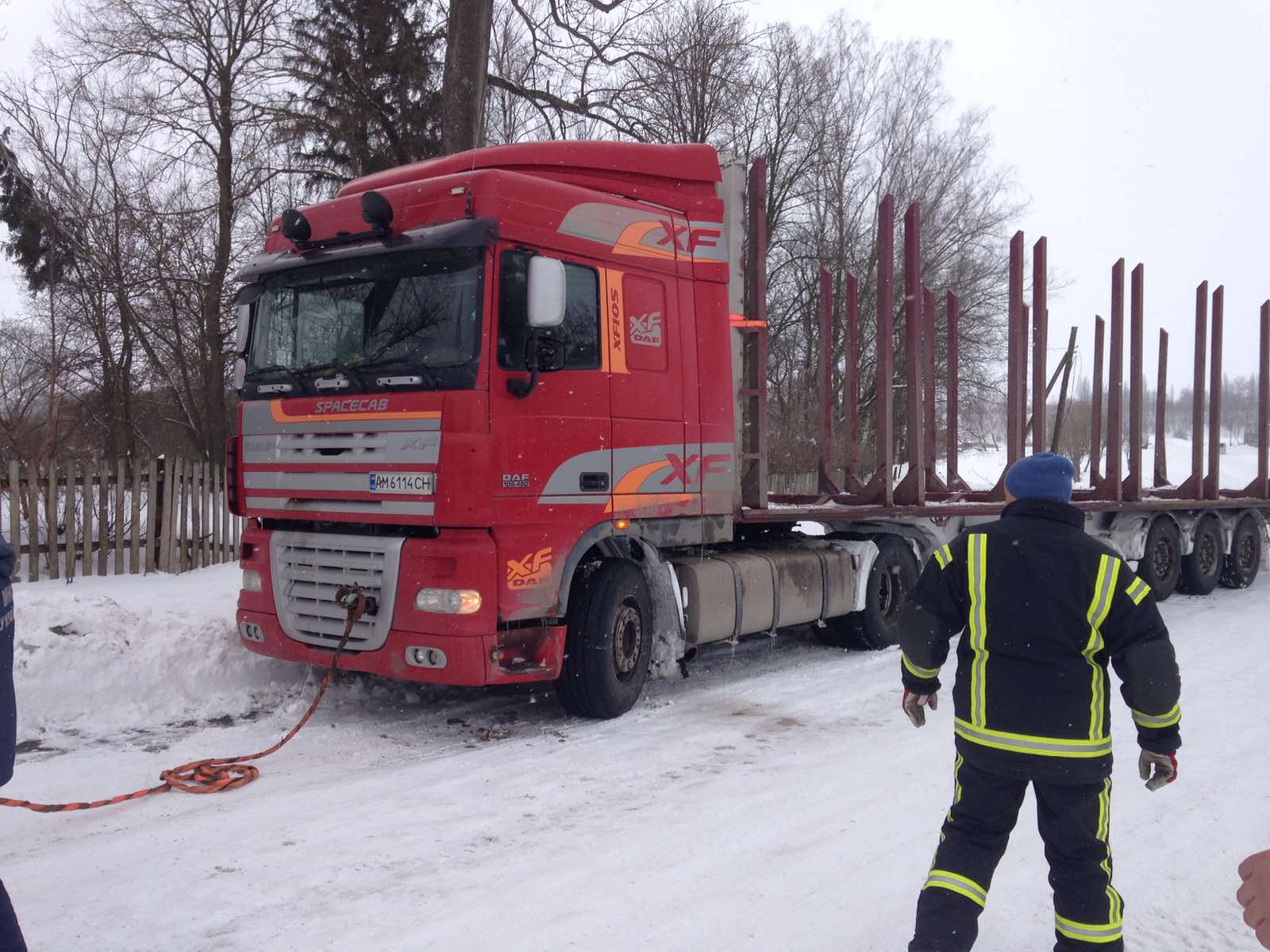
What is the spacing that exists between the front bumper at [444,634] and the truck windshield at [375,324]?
0.96 meters

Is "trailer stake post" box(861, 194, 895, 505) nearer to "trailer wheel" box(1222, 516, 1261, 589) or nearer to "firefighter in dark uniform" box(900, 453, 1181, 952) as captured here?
"firefighter in dark uniform" box(900, 453, 1181, 952)

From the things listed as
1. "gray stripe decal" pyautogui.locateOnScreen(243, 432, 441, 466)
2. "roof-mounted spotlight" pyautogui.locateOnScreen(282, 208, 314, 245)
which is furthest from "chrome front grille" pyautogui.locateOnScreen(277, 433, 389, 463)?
"roof-mounted spotlight" pyautogui.locateOnScreen(282, 208, 314, 245)

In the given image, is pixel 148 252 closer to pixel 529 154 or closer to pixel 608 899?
pixel 529 154

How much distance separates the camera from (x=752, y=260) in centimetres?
803

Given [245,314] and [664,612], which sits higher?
[245,314]

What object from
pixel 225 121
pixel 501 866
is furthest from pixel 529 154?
pixel 225 121

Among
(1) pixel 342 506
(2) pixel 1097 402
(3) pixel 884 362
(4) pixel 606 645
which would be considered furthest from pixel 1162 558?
(1) pixel 342 506

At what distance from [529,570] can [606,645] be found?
781 millimetres

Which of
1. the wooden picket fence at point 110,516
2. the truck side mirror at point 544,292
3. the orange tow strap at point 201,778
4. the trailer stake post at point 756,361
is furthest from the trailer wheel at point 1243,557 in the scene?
the wooden picket fence at point 110,516

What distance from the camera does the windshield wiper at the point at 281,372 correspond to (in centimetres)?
629

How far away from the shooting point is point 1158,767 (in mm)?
3010

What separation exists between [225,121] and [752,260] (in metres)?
13.6

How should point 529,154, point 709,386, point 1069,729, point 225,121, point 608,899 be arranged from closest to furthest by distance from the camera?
point 1069,729 < point 608,899 < point 529,154 < point 709,386 < point 225,121

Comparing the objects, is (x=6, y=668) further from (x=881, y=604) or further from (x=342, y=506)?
(x=881, y=604)
